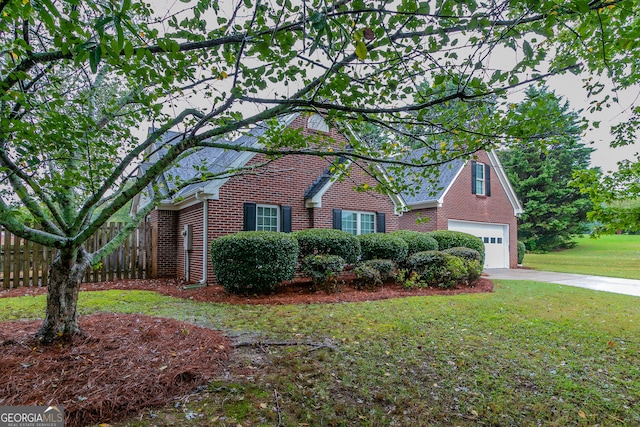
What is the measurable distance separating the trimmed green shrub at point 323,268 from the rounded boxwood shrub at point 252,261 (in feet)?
1.86

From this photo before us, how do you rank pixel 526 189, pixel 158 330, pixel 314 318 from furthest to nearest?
pixel 526 189, pixel 314 318, pixel 158 330

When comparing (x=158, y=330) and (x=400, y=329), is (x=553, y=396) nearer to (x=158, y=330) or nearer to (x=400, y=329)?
(x=400, y=329)

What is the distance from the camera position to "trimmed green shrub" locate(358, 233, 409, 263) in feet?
33.1

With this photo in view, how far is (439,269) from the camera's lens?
956 cm

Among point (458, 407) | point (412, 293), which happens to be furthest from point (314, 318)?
point (412, 293)

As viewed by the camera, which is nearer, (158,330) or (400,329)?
(158,330)

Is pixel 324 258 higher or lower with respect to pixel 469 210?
lower

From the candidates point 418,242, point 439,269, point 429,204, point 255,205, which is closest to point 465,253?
point 418,242

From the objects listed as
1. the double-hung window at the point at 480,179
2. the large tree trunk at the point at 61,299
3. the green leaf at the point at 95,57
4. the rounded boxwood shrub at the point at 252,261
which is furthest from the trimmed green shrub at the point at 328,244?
the double-hung window at the point at 480,179

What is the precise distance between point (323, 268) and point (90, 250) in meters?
7.29

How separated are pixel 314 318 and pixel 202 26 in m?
4.58

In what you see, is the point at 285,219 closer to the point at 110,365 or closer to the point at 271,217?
the point at 271,217

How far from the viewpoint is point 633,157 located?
4980 mm

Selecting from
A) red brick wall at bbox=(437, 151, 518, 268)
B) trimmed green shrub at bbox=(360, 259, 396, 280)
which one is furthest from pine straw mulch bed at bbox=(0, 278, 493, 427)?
red brick wall at bbox=(437, 151, 518, 268)
